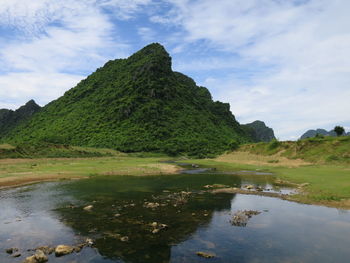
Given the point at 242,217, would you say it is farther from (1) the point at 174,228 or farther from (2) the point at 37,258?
(2) the point at 37,258

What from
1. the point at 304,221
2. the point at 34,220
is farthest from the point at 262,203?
the point at 34,220

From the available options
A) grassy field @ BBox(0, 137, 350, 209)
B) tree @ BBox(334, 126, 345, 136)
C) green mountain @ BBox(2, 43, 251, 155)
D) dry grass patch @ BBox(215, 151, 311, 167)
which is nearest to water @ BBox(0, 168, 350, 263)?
grassy field @ BBox(0, 137, 350, 209)

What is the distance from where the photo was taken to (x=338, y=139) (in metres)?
68.8

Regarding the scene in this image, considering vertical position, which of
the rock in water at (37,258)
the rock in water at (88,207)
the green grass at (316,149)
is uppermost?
the green grass at (316,149)

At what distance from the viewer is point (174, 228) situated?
20688 millimetres

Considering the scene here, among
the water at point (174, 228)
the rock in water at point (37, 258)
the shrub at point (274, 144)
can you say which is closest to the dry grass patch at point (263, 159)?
the shrub at point (274, 144)

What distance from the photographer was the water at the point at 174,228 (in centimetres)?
1619

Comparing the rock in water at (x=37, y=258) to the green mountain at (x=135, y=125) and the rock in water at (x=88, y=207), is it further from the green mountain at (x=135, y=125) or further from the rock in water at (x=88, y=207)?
the green mountain at (x=135, y=125)

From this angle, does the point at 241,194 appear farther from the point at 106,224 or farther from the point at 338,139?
the point at 338,139

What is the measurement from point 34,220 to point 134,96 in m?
165

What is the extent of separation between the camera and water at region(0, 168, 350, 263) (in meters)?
16.2

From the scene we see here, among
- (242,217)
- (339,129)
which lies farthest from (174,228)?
(339,129)

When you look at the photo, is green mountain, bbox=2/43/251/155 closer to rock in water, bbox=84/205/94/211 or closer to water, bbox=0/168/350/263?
water, bbox=0/168/350/263

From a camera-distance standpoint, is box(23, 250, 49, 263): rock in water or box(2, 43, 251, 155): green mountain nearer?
box(23, 250, 49, 263): rock in water
